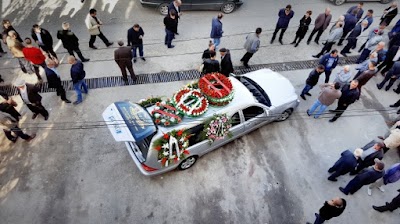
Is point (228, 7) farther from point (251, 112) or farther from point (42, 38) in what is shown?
point (42, 38)

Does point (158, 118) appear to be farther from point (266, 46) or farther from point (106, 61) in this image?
point (266, 46)

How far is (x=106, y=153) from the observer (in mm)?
7984

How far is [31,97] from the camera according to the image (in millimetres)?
7836

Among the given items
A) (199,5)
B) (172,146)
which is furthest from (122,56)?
(199,5)

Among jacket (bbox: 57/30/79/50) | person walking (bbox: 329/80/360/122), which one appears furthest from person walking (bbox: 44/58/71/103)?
person walking (bbox: 329/80/360/122)

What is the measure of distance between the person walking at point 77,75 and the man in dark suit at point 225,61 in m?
3.95

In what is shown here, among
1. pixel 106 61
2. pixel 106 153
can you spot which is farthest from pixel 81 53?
pixel 106 153

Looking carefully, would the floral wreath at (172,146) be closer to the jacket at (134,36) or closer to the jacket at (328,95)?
the jacket at (328,95)

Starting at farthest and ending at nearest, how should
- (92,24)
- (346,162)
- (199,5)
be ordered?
(199,5) < (92,24) < (346,162)

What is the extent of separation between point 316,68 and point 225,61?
2608mm

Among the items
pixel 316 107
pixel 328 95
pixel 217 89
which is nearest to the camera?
pixel 217 89

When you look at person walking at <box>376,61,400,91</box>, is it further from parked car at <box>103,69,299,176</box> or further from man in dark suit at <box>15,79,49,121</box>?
man in dark suit at <box>15,79,49,121</box>

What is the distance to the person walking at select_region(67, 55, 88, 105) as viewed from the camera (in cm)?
811

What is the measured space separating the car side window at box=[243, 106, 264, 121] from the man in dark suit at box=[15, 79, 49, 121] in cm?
545
